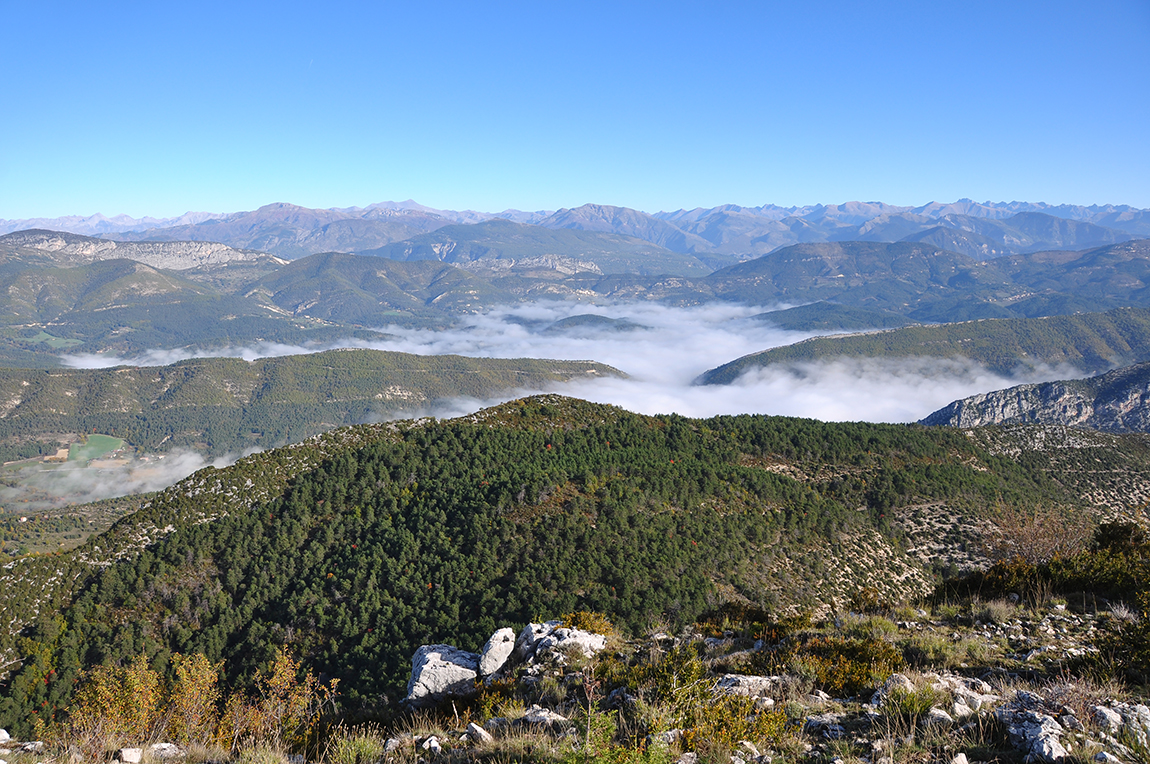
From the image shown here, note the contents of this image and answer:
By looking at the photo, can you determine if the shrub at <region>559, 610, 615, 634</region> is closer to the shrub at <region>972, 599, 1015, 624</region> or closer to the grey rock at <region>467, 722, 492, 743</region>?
the grey rock at <region>467, 722, 492, 743</region>

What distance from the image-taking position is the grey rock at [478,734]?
1212 cm

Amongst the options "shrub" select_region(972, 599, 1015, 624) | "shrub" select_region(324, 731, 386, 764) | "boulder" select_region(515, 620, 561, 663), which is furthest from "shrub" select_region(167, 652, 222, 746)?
"shrub" select_region(972, 599, 1015, 624)

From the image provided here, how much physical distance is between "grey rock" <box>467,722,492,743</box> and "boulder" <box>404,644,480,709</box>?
19.8 ft

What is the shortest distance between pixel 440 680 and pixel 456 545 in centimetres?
4632

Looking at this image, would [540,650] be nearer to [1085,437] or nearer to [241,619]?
[241,619]

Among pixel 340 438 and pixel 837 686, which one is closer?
pixel 837 686

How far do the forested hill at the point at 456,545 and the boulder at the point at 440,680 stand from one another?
27.9 m

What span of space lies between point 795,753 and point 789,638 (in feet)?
27.8

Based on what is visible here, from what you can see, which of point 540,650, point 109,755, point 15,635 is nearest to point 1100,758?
point 540,650

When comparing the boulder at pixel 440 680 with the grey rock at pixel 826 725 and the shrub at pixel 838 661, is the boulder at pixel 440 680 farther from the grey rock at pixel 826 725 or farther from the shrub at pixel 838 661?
the grey rock at pixel 826 725

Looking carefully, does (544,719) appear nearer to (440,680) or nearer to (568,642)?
(568,642)

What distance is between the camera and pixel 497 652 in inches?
817

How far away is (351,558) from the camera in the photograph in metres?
65.5

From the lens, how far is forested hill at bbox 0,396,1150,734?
5631 cm
